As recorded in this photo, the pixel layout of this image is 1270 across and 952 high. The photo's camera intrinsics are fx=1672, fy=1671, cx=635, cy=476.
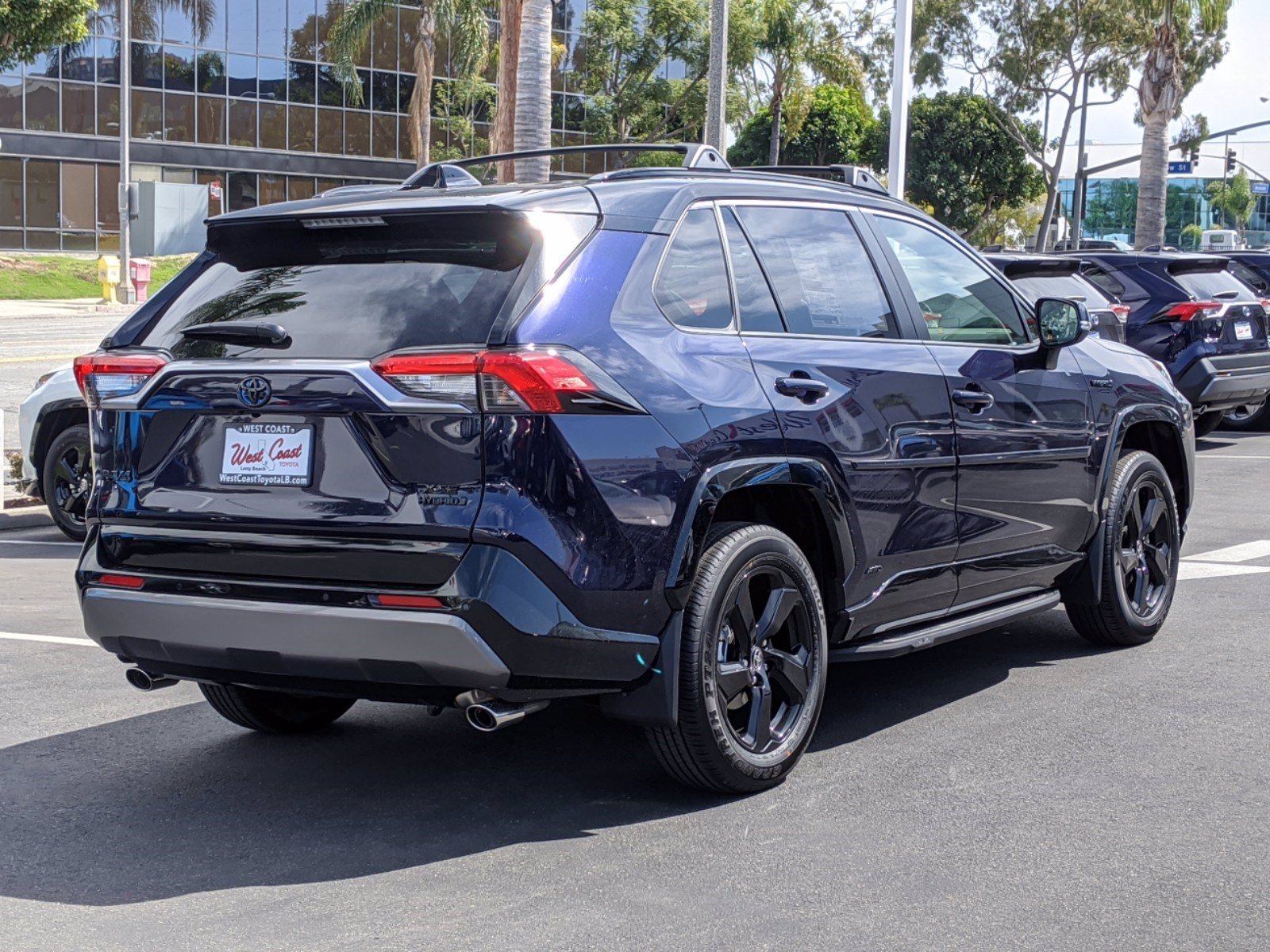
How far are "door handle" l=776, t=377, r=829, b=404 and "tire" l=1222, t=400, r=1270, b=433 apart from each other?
14570 millimetres

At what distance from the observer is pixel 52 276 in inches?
1726

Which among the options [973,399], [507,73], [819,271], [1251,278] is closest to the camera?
[819,271]

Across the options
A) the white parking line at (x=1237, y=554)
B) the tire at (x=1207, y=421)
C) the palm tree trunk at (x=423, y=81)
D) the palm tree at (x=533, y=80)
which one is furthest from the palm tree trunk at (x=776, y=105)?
the white parking line at (x=1237, y=554)

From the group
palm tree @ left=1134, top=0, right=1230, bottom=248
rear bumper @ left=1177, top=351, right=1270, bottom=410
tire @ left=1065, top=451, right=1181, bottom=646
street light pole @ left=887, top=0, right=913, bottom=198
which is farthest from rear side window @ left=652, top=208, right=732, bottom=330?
palm tree @ left=1134, top=0, right=1230, bottom=248

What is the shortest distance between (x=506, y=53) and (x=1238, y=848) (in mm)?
16810

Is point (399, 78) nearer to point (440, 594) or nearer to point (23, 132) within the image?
point (23, 132)

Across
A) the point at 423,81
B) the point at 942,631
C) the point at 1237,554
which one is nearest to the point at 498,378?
the point at 942,631

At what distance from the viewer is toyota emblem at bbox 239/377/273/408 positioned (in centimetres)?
452

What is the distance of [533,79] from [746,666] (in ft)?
43.1

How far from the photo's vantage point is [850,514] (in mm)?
5285

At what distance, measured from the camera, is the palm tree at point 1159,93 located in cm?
3247

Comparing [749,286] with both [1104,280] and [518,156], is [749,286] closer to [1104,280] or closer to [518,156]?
[518,156]

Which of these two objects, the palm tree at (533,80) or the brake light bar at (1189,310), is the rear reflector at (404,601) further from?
the palm tree at (533,80)

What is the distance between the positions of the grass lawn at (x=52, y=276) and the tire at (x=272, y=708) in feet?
123
